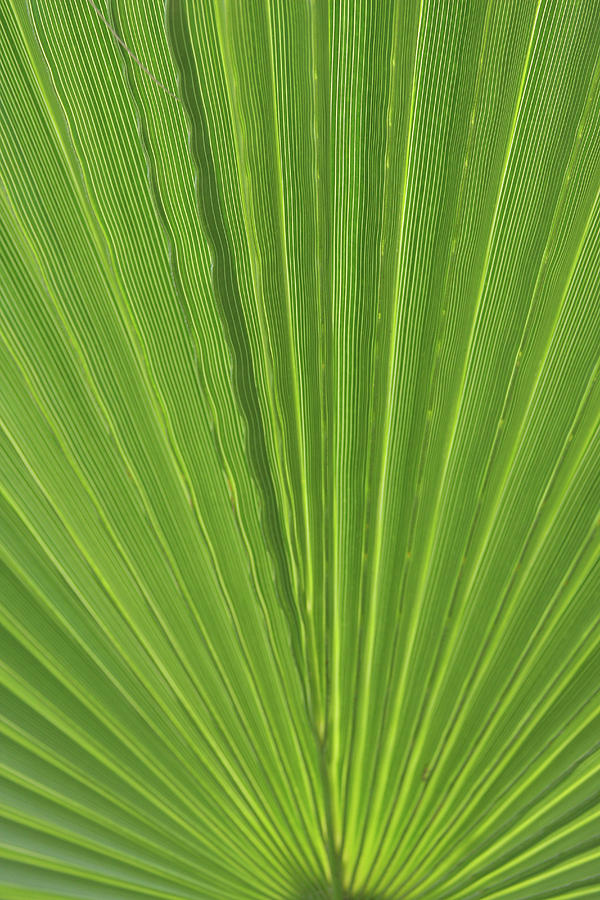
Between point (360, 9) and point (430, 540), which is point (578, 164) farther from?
point (430, 540)

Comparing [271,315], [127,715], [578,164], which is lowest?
[127,715]

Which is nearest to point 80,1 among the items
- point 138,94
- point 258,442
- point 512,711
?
point 138,94

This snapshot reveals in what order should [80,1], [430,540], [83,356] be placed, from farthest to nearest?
[430,540] < [83,356] < [80,1]

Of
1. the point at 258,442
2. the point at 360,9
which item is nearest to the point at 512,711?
the point at 258,442

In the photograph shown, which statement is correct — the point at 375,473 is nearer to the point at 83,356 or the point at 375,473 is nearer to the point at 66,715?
the point at 83,356

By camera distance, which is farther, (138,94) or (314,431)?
(314,431)

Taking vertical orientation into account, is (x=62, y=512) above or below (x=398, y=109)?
below

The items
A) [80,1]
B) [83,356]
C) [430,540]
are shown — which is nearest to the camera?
[80,1]
